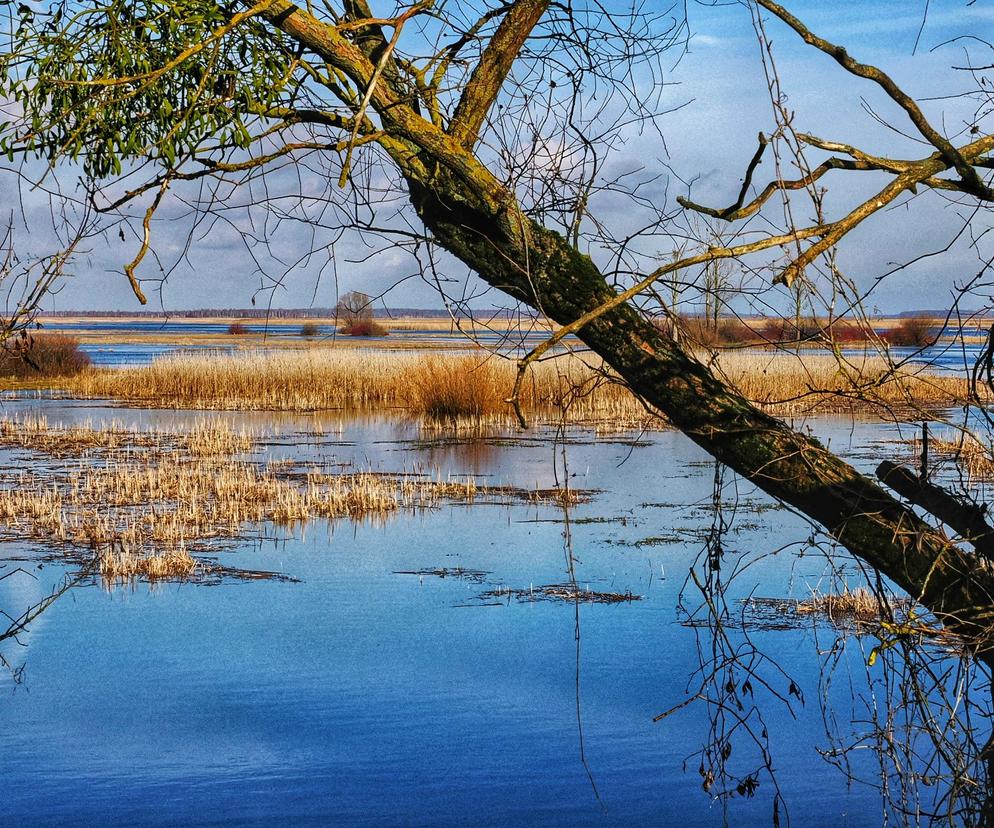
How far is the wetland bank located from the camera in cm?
539

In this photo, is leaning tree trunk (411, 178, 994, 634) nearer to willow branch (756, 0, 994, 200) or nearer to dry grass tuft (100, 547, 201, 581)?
willow branch (756, 0, 994, 200)

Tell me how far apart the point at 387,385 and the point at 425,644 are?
17184 mm

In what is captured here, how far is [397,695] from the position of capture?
22.0 ft

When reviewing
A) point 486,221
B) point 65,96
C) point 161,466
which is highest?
point 65,96

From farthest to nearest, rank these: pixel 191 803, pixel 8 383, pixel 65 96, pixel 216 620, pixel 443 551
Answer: pixel 8 383 < pixel 443 551 < pixel 216 620 < pixel 191 803 < pixel 65 96

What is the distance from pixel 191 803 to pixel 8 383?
2632 centimetres

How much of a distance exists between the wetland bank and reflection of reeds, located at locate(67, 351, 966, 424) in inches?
222

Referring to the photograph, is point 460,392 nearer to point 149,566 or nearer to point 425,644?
point 149,566

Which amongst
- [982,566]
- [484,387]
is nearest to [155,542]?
[982,566]

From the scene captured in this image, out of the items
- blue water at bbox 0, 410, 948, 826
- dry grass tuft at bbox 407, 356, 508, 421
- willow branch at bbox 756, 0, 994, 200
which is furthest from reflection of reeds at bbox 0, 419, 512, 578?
willow branch at bbox 756, 0, 994, 200

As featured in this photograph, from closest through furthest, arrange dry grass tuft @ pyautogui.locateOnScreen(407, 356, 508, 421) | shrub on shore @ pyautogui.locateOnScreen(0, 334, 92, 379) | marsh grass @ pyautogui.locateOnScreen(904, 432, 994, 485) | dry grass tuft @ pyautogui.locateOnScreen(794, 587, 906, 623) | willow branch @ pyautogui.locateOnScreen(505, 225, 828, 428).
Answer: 1. willow branch @ pyautogui.locateOnScreen(505, 225, 828, 428)
2. marsh grass @ pyautogui.locateOnScreen(904, 432, 994, 485)
3. dry grass tuft @ pyautogui.locateOnScreen(794, 587, 906, 623)
4. dry grass tuft @ pyautogui.locateOnScreen(407, 356, 508, 421)
5. shrub on shore @ pyautogui.locateOnScreen(0, 334, 92, 379)

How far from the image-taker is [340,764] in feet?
19.0

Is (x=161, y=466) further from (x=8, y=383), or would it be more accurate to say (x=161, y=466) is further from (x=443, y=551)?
(x=8, y=383)

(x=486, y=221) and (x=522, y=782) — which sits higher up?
(x=486, y=221)
